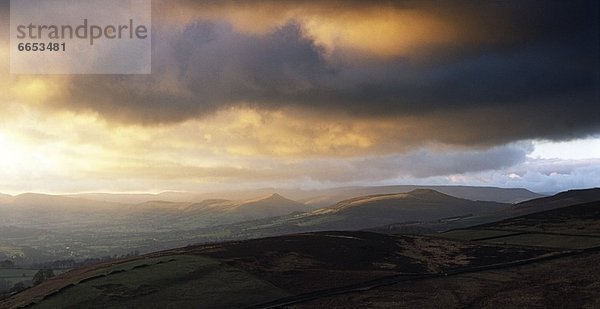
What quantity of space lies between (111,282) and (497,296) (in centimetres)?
7181

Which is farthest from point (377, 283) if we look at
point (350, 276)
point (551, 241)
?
point (551, 241)

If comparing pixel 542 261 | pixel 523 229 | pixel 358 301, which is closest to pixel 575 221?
pixel 523 229

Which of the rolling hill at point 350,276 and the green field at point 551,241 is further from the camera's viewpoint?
the green field at point 551,241

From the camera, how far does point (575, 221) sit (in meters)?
157

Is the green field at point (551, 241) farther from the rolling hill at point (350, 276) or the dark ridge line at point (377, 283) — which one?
the dark ridge line at point (377, 283)

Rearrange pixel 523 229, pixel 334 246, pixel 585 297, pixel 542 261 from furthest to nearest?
pixel 523 229, pixel 334 246, pixel 542 261, pixel 585 297

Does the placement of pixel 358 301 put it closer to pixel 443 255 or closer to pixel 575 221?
pixel 443 255

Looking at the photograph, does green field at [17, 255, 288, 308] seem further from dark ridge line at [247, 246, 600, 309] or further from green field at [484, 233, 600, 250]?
green field at [484, 233, 600, 250]

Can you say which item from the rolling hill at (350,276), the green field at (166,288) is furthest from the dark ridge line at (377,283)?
the green field at (166,288)

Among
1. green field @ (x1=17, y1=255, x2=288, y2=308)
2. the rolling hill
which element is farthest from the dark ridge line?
green field @ (x1=17, y1=255, x2=288, y2=308)

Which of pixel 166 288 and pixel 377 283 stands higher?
pixel 166 288

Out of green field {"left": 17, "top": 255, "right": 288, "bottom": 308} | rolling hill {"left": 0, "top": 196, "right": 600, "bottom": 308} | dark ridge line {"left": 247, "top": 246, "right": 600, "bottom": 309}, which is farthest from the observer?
green field {"left": 17, "top": 255, "right": 288, "bottom": 308}

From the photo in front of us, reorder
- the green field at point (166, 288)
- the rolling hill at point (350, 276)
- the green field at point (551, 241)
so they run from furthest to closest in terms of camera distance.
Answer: the green field at point (551, 241), the green field at point (166, 288), the rolling hill at point (350, 276)

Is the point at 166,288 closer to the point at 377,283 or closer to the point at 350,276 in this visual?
the point at 350,276
